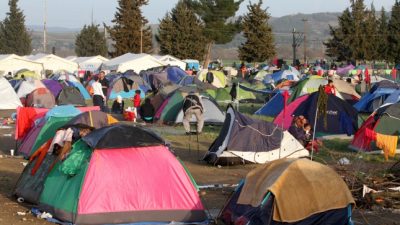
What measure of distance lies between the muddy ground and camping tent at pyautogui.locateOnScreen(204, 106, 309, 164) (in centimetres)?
27

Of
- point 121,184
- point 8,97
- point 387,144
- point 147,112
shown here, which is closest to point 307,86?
point 147,112

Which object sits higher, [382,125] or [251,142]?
[382,125]

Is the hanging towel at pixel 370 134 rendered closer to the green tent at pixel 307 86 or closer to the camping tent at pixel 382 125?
the camping tent at pixel 382 125

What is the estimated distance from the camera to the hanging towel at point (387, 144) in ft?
54.4

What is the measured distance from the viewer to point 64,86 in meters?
32.7

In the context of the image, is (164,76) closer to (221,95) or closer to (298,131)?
(221,95)

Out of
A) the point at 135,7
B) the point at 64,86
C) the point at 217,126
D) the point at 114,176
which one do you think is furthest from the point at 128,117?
the point at 135,7

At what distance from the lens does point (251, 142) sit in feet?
52.6

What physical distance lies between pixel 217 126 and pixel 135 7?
5495 cm

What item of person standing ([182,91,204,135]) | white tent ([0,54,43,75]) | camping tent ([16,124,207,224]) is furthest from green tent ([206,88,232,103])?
white tent ([0,54,43,75])

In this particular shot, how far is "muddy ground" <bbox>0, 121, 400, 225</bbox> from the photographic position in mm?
10750

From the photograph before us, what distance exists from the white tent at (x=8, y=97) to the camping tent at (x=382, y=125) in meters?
19.4

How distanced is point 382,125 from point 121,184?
8.76 metres

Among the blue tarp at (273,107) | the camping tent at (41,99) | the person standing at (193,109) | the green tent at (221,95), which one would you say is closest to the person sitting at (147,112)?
the camping tent at (41,99)
